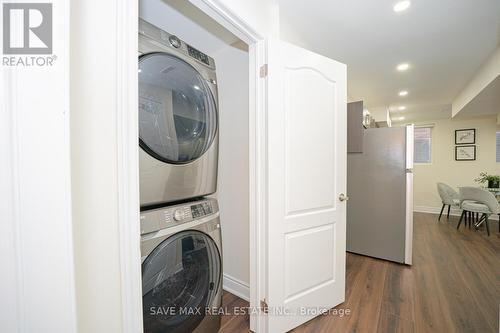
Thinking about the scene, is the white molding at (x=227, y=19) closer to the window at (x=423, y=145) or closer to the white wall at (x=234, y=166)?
the white wall at (x=234, y=166)

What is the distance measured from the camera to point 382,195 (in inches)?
104

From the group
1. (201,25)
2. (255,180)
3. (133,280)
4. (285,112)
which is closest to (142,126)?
(133,280)

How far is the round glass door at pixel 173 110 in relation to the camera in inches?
37.3

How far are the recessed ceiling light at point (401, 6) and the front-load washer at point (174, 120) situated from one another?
1491mm

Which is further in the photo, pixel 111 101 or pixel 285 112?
pixel 285 112

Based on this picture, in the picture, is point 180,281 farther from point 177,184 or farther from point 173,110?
point 173,110

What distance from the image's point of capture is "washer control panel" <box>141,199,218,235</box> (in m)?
0.95

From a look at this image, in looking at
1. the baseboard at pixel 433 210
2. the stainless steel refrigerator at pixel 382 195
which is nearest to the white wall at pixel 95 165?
the stainless steel refrigerator at pixel 382 195

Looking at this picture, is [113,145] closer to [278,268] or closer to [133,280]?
[133,280]

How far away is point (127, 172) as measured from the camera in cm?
71

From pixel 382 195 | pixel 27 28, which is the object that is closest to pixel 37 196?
pixel 27 28

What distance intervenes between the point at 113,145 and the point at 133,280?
47 cm

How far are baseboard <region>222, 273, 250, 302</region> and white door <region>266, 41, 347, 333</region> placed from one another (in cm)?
51

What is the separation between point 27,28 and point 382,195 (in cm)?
317
